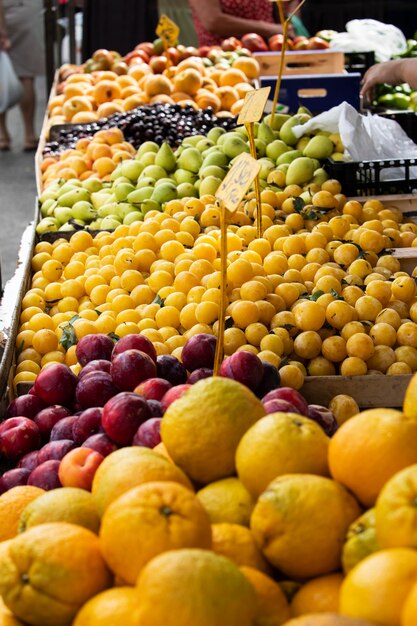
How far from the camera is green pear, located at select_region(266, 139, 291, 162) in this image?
11.6 feet

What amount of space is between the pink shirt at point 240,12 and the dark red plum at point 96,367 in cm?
503

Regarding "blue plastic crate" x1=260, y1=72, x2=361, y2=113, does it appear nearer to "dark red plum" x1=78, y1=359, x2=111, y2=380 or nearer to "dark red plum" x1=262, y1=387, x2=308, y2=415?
"dark red plum" x1=78, y1=359, x2=111, y2=380

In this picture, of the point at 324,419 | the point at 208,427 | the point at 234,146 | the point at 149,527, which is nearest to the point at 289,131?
the point at 234,146

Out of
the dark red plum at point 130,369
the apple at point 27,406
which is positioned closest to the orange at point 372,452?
the dark red plum at point 130,369

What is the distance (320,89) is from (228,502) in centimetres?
362

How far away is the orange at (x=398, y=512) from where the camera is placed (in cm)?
95

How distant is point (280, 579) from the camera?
3.76ft

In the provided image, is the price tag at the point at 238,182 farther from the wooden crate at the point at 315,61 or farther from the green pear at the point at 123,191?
the wooden crate at the point at 315,61

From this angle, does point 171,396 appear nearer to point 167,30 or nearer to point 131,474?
point 131,474

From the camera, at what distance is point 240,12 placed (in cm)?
646

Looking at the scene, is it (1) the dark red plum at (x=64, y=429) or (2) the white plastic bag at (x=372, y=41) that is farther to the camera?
(2) the white plastic bag at (x=372, y=41)

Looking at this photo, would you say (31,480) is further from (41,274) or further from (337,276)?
(41,274)

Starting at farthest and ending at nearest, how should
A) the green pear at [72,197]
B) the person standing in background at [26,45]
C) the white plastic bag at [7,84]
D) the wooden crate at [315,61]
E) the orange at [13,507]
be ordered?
the person standing in background at [26,45] → the white plastic bag at [7,84] → the wooden crate at [315,61] → the green pear at [72,197] → the orange at [13,507]

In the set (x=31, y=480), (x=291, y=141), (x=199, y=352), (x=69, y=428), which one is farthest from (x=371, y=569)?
(x=291, y=141)
